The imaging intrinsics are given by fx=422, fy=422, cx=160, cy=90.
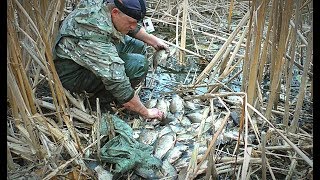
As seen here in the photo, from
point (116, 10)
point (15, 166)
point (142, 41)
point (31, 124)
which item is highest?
point (116, 10)

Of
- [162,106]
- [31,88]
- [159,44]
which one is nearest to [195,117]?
[162,106]

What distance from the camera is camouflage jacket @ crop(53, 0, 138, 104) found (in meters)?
3.29

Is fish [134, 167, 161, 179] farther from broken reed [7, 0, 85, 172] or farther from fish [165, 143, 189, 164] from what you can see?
broken reed [7, 0, 85, 172]

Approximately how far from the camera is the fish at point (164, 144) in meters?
2.98

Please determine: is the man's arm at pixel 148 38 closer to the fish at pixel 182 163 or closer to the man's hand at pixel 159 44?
the man's hand at pixel 159 44

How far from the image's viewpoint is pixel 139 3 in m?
3.34

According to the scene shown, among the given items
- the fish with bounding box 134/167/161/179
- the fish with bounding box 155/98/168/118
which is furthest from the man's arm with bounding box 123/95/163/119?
the fish with bounding box 134/167/161/179

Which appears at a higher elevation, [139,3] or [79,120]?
[139,3]

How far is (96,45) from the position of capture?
332 centimetres

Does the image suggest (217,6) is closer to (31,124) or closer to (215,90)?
(215,90)

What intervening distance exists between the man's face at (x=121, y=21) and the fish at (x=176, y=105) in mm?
740
